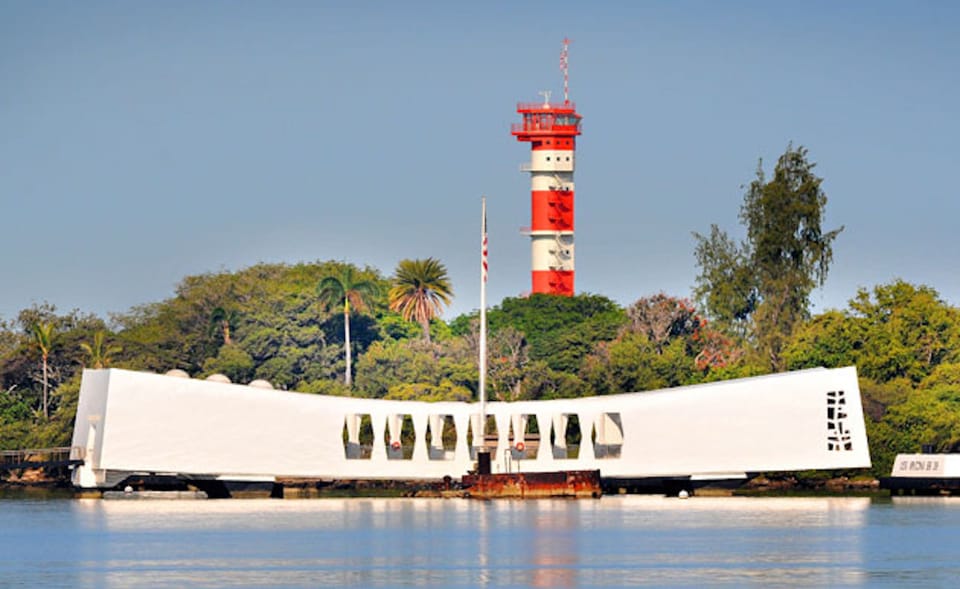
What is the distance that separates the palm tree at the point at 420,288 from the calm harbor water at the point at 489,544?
A: 4110cm

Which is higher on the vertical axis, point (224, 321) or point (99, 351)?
point (224, 321)

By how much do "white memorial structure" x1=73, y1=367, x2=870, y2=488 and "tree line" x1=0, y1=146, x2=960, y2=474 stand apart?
8.19 m

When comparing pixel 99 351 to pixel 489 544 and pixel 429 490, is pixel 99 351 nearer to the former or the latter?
pixel 429 490

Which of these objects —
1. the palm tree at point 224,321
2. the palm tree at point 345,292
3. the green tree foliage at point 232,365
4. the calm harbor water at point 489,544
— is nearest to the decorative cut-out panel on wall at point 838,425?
the calm harbor water at point 489,544

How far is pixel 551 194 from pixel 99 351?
88.8ft

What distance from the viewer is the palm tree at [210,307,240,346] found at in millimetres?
Result: 118250

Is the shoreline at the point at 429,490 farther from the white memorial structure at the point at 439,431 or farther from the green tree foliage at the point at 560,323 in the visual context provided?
the green tree foliage at the point at 560,323

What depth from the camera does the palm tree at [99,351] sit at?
113688 mm

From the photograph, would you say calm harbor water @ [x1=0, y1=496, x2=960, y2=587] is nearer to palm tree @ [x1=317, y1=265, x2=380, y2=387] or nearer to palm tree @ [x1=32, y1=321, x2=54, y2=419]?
palm tree @ [x1=32, y1=321, x2=54, y2=419]

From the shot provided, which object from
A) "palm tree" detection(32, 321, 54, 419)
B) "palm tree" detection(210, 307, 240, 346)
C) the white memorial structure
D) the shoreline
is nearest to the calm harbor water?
the white memorial structure

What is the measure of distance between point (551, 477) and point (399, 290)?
43012 millimetres

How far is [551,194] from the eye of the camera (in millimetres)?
124625

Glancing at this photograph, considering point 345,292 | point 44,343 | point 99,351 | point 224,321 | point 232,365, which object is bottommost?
point 232,365

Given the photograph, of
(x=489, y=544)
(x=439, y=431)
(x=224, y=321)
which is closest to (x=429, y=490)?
(x=439, y=431)
